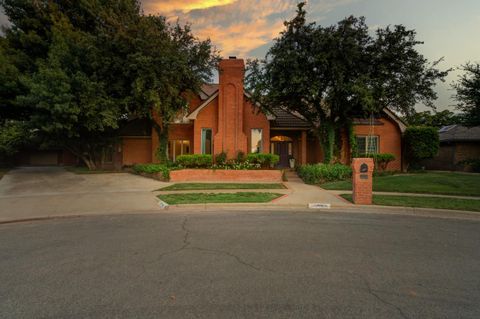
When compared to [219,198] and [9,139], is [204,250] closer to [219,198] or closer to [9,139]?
[219,198]

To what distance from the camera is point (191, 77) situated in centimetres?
1880

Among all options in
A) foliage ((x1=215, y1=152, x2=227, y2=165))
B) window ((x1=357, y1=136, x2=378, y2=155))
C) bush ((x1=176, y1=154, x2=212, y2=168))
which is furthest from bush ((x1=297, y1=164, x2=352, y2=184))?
window ((x1=357, y1=136, x2=378, y2=155))

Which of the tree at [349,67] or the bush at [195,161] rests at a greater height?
the tree at [349,67]

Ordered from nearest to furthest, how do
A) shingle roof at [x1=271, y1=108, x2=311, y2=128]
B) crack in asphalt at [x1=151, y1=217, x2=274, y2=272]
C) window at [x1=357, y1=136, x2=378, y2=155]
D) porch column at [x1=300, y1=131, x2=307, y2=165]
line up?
1. crack in asphalt at [x1=151, y1=217, x2=274, y2=272]
2. shingle roof at [x1=271, y1=108, x2=311, y2=128]
3. porch column at [x1=300, y1=131, x2=307, y2=165]
4. window at [x1=357, y1=136, x2=378, y2=155]

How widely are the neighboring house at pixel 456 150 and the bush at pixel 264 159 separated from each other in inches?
693

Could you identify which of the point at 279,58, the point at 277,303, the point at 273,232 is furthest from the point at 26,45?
the point at 277,303

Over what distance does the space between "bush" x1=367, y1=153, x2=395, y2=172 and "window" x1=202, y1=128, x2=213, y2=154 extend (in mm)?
12757

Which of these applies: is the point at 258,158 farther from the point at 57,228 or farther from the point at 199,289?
the point at 199,289

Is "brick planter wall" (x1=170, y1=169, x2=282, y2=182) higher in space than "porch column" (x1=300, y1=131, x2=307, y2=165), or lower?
lower

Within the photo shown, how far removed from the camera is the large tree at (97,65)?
56.2 feet

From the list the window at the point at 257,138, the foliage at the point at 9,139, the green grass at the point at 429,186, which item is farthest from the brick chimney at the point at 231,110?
the foliage at the point at 9,139

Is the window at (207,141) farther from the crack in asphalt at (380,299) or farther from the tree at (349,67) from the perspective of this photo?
the crack in asphalt at (380,299)

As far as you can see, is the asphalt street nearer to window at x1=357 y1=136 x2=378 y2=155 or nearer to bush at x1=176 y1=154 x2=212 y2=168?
bush at x1=176 y1=154 x2=212 y2=168

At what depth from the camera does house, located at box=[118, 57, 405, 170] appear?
19750 mm
